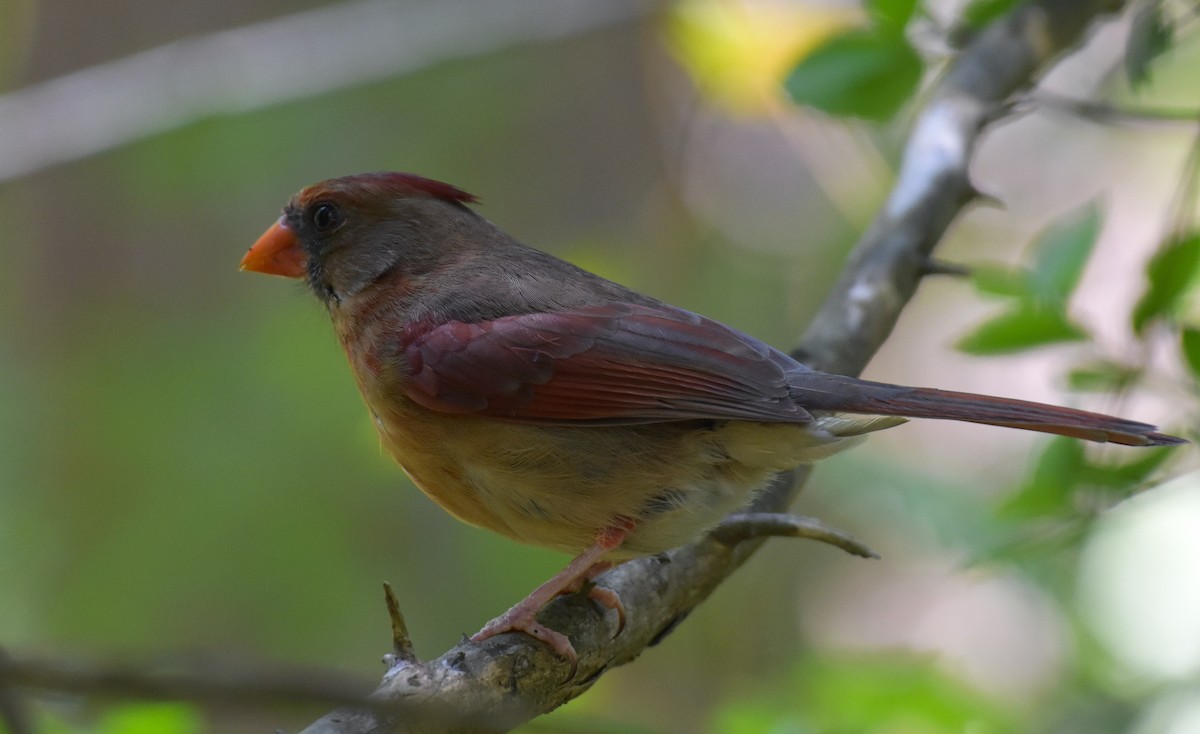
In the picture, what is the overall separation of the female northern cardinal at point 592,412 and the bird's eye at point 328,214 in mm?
501

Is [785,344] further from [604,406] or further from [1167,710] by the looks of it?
[604,406]

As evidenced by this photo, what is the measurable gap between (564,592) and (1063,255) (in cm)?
140

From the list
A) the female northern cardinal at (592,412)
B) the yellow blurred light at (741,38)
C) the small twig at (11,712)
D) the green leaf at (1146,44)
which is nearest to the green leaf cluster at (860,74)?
the green leaf at (1146,44)

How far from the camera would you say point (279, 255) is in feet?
11.4

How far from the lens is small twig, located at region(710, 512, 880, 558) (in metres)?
2.62

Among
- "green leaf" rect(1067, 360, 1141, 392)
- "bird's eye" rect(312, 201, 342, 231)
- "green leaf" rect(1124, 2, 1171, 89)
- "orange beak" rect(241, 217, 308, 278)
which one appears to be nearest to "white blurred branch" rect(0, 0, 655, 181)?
"orange beak" rect(241, 217, 308, 278)

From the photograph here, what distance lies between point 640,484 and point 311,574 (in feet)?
10.3

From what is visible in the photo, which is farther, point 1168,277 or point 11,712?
point 1168,277

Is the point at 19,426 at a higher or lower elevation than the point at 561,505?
higher

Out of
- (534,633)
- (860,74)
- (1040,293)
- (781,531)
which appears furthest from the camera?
(860,74)

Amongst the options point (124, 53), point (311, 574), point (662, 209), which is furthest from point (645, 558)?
point (124, 53)

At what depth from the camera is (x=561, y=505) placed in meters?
2.72

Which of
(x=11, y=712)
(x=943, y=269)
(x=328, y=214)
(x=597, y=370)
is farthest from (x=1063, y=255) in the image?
(x=11, y=712)

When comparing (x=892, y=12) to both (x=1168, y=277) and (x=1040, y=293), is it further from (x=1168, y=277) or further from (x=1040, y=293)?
(x=1168, y=277)
